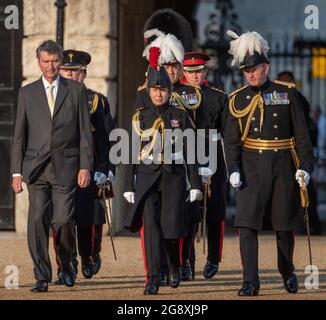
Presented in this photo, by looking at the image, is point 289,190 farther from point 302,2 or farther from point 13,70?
point 302,2

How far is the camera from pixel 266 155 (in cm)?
1211

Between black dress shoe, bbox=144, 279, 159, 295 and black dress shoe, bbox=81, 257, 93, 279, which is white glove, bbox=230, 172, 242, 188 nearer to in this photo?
black dress shoe, bbox=144, 279, 159, 295

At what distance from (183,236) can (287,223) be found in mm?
777


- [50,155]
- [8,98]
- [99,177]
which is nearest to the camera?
[50,155]

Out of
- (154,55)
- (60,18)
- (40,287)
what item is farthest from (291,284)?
(60,18)

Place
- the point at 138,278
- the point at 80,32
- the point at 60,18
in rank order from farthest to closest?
the point at 80,32
the point at 60,18
the point at 138,278

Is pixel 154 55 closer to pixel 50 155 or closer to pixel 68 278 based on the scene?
pixel 50 155

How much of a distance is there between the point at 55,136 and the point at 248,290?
180cm

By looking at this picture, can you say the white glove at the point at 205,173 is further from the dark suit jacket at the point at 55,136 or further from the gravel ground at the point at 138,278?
the dark suit jacket at the point at 55,136

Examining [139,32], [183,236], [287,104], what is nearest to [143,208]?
[183,236]

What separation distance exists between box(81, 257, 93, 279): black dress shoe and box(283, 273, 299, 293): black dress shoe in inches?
71.0

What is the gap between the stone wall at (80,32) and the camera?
17078mm

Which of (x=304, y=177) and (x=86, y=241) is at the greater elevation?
(x=304, y=177)

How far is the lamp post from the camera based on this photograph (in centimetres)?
1666
